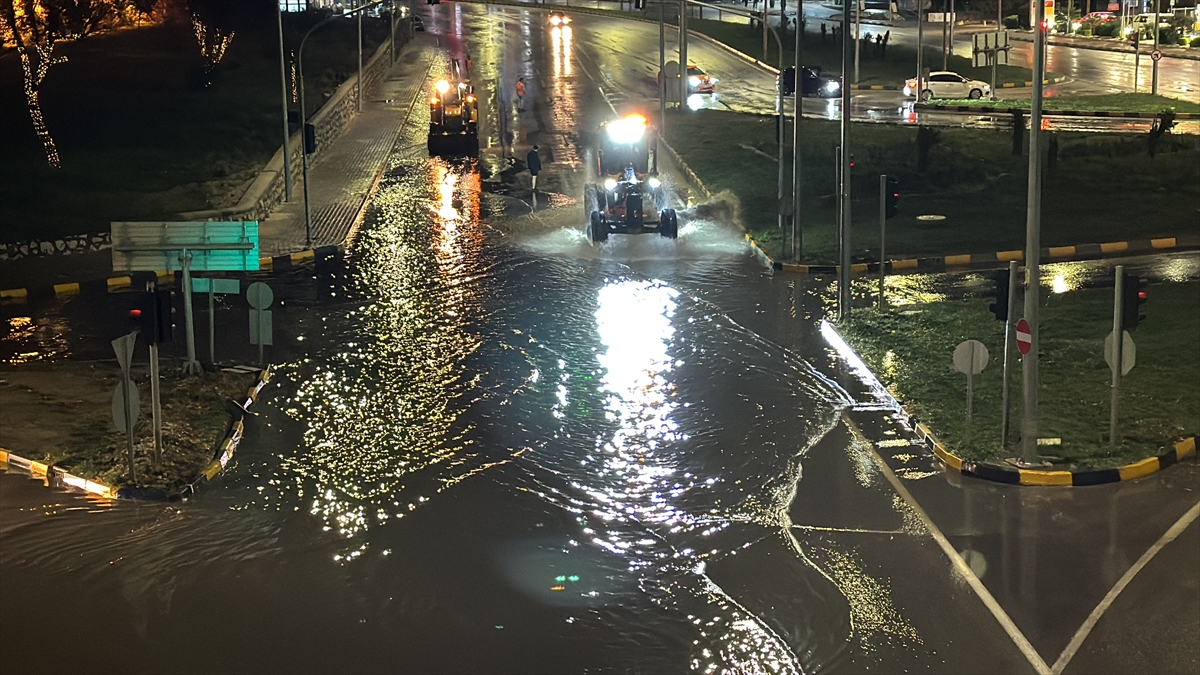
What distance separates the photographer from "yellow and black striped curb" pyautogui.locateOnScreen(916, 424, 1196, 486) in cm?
1421

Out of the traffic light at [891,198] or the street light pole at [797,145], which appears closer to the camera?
the traffic light at [891,198]

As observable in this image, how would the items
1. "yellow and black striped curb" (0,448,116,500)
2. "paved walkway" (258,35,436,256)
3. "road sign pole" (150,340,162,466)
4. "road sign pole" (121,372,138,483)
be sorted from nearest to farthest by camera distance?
"road sign pole" (121,372,138,483)
"yellow and black striped curb" (0,448,116,500)
"road sign pole" (150,340,162,466)
"paved walkway" (258,35,436,256)

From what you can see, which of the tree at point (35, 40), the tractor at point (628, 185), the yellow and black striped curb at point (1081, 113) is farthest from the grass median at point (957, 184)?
the tree at point (35, 40)

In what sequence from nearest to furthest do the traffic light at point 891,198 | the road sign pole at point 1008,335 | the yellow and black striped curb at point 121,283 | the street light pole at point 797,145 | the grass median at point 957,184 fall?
the road sign pole at point 1008,335 < the traffic light at point 891,198 < the street light pole at point 797,145 < the yellow and black striped curb at point 121,283 < the grass median at point 957,184

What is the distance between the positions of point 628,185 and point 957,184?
1188 cm

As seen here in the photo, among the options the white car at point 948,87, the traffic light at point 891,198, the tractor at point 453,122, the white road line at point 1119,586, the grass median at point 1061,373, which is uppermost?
the white car at point 948,87

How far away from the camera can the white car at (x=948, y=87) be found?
55.9 meters

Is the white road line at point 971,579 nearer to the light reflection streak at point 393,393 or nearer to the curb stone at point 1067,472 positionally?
the curb stone at point 1067,472

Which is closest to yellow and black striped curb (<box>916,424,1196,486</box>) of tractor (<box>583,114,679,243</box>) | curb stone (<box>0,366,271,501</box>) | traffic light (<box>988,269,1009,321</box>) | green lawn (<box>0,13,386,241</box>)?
traffic light (<box>988,269,1009,321</box>)

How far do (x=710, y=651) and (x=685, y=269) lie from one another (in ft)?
55.5

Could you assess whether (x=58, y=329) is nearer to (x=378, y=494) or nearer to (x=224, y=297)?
(x=224, y=297)

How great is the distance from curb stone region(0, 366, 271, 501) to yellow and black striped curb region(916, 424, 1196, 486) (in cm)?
A: 898

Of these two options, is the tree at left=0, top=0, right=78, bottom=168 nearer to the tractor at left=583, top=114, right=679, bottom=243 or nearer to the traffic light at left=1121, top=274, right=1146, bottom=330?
the tractor at left=583, top=114, right=679, bottom=243

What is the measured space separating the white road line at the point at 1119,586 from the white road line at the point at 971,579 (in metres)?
0.20
